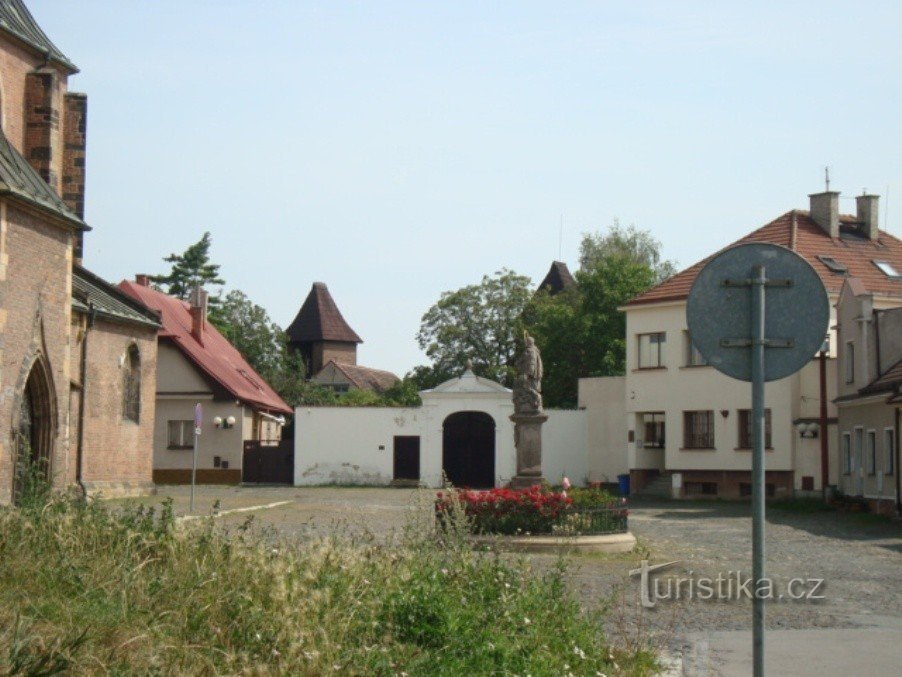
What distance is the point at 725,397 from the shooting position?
152ft

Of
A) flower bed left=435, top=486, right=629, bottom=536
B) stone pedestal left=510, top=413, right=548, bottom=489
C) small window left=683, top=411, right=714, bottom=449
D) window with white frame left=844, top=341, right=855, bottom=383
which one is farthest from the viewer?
small window left=683, top=411, right=714, bottom=449

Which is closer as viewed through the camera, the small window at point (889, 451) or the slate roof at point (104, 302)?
the small window at point (889, 451)

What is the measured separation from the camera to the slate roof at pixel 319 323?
365 ft

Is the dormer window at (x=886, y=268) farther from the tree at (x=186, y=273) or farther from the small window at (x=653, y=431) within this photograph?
the tree at (x=186, y=273)

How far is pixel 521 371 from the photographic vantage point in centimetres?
2806

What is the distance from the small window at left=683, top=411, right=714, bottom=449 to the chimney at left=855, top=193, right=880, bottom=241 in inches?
377

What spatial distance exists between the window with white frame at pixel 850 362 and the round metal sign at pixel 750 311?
3232 cm

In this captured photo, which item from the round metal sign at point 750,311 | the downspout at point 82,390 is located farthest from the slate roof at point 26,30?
the round metal sign at point 750,311

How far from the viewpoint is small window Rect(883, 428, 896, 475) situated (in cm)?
3328

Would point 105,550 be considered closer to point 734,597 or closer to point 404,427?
point 734,597

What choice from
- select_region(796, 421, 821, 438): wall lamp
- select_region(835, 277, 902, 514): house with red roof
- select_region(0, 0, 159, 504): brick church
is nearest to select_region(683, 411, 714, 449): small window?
select_region(796, 421, 821, 438): wall lamp

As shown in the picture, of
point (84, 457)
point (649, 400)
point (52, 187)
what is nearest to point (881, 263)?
point (649, 400)

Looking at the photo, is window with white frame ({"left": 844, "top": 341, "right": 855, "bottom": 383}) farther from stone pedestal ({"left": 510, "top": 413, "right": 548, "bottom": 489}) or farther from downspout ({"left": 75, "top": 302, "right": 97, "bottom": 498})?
downspout ({"left": 75, "top": 302, "right": 97, "bottom": 498})

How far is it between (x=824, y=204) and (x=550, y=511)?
30612 millimetres
